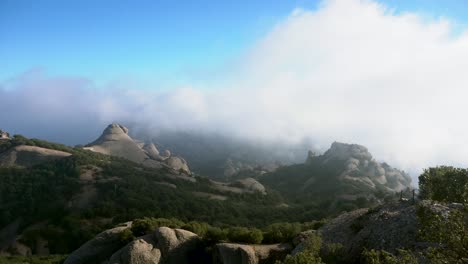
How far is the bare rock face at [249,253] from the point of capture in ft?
172

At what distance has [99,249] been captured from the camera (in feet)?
207

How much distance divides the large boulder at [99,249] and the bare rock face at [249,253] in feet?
60.8

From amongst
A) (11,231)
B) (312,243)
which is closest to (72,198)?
(11,231)

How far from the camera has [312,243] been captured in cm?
4081

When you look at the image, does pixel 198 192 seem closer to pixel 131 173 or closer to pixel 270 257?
pixel 131 173

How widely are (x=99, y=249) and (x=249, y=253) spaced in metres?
26.0

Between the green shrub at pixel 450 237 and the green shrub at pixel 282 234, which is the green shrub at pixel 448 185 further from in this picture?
the green shrub at pixel 450 237

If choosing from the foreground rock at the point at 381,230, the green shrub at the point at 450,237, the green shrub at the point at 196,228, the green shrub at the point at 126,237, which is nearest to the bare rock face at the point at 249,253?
the foreground rock at the point at 381,230

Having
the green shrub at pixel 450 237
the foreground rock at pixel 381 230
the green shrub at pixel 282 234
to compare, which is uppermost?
the green shrub at pixel 450 237

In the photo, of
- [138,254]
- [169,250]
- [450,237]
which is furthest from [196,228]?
[450,237]

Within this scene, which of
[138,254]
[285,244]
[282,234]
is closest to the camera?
[138,254]

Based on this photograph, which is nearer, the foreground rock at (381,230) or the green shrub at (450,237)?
the green shrub at (450,237)

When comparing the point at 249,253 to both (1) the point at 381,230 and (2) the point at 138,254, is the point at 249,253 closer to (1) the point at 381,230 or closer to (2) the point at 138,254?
(2) the point at 138,254

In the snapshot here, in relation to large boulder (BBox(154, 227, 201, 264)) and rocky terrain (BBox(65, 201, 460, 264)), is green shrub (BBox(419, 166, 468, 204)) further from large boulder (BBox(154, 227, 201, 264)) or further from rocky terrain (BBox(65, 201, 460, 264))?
large boulder (BBox(154, 227, 201, 264))
